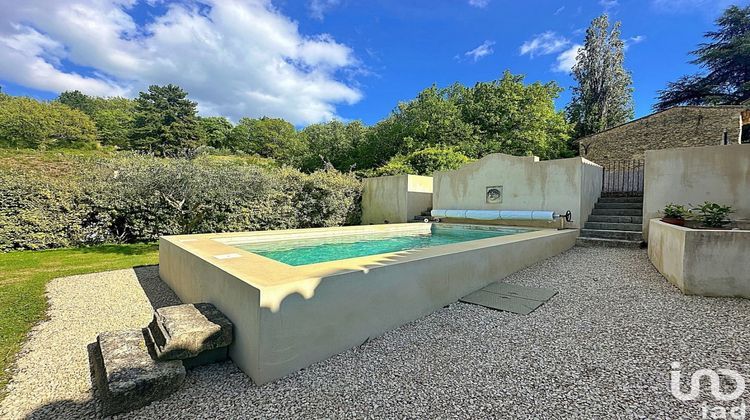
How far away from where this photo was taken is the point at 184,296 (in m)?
4.68

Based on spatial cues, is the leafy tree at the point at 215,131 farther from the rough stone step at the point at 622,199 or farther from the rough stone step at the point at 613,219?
the rough stone step at the point at 613,219

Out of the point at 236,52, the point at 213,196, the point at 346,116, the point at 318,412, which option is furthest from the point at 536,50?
the point at 318,412

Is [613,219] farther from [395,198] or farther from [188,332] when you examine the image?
[188,332]

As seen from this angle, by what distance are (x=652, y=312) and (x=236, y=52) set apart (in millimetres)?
20980

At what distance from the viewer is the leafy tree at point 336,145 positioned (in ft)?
89.4

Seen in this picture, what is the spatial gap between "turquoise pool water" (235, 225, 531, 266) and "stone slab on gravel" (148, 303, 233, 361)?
9.88 feet

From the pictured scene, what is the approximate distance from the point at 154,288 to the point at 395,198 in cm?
1014

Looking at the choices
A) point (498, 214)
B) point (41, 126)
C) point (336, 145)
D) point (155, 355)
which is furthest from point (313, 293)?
point (41, 126)

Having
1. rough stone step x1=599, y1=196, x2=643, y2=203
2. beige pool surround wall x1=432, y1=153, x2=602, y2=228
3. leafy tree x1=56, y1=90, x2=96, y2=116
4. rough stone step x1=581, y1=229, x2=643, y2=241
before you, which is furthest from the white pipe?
leafy tree x1=56, y1=90, x2=96, y2=116

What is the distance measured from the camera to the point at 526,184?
34.7ft

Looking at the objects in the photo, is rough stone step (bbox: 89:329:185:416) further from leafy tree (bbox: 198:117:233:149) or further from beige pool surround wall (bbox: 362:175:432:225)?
leafy tree (bbox: 198:117:233:149)

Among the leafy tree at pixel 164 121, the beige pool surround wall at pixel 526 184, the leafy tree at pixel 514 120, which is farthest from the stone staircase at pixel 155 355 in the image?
the leafy tree at pixel 164 121

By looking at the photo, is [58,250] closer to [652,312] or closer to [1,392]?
[1,392]

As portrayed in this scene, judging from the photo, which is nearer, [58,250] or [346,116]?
[58,250]
